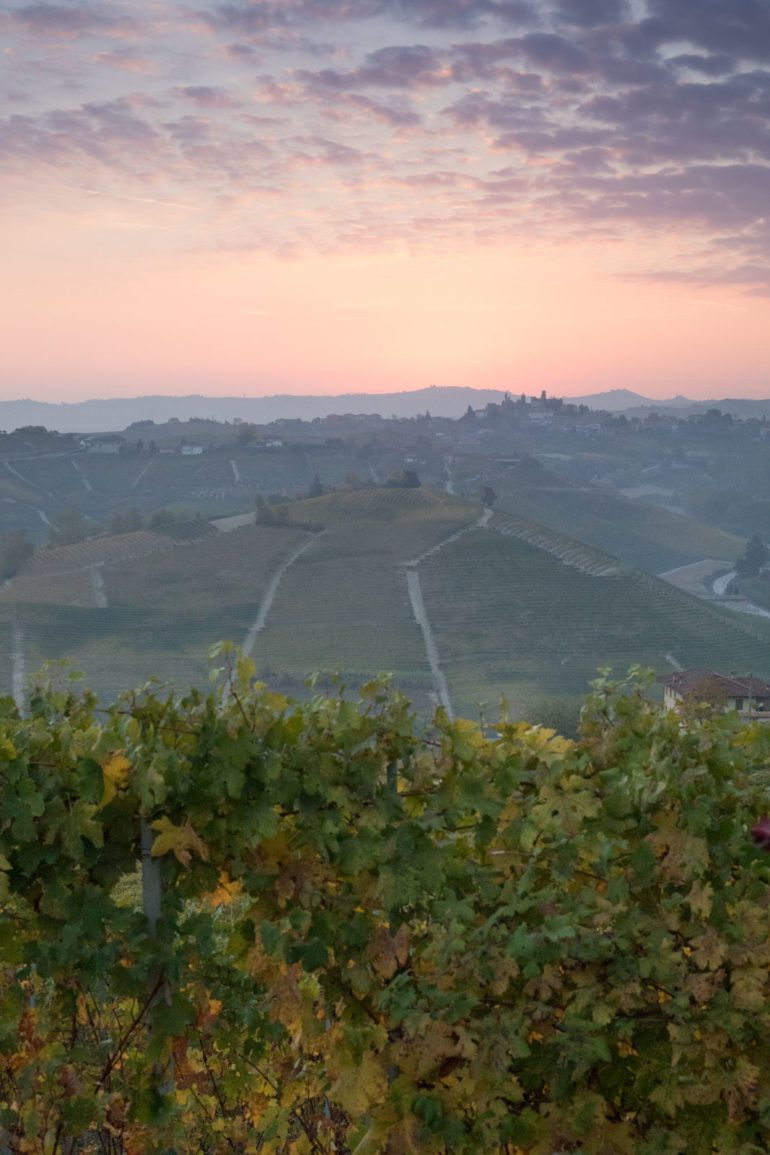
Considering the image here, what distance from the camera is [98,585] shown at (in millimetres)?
84875

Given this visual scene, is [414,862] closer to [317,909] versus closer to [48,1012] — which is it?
[317,909]

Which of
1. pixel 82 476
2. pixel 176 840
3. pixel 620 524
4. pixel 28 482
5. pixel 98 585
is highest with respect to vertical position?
pixel 176 840

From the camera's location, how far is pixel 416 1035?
9.02 ft

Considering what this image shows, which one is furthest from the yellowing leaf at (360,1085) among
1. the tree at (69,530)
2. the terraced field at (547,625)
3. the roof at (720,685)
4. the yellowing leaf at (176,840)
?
the tree at (69,530)

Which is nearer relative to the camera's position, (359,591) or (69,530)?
(359,591)

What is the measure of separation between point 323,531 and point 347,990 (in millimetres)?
94440

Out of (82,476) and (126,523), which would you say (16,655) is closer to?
(126,523)

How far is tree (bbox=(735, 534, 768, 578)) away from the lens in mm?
123062

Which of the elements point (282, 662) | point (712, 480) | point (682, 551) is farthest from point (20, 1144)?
point (712, 480)

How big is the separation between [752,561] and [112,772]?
127479 mm

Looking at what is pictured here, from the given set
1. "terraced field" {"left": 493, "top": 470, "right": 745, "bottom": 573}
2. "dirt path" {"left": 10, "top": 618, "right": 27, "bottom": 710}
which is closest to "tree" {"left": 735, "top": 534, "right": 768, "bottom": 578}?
"terraced field" {"left": 493, "top": 470, "right": 745, "bottom": 573}

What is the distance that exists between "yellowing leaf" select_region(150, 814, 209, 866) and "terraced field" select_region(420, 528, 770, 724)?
6054cm

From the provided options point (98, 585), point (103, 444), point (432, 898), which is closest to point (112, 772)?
point (432, 898)

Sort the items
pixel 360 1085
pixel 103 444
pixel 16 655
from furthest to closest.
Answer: pixel 103 444
pixel 16 655
pixel 360 1085
